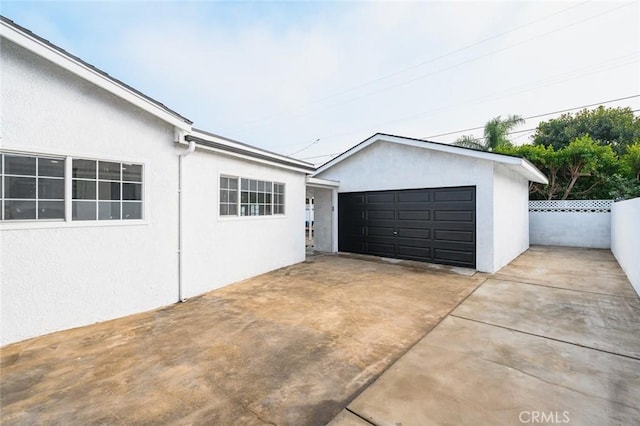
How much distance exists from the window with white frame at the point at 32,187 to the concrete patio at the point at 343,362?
1.76m


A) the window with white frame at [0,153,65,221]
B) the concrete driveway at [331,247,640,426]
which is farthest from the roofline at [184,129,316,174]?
the concrete driveway at [331,247,640,426]

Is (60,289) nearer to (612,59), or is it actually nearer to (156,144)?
(156,144)

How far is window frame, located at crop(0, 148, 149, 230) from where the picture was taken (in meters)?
3.59

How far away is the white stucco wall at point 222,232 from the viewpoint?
546 cm

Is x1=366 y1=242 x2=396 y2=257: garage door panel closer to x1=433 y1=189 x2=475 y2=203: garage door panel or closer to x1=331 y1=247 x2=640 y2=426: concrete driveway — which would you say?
x1=433 y1=189 x2=475 y2=203: garage door panel

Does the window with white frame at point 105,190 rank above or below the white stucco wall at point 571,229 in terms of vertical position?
above

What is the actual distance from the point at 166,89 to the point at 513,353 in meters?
18.0

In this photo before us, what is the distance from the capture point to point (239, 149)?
20.6ft

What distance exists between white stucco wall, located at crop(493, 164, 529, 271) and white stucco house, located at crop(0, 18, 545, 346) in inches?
4.9

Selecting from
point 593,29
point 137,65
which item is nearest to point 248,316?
point 137,65

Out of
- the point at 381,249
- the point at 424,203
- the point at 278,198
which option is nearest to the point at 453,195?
the point at 424,203

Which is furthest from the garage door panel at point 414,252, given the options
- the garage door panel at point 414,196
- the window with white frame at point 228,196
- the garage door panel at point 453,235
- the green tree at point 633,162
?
the green tree at point 633,162

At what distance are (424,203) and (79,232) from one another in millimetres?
8418

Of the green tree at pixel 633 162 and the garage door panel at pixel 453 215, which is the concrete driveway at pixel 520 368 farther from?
the green tree at pixel 633 162
